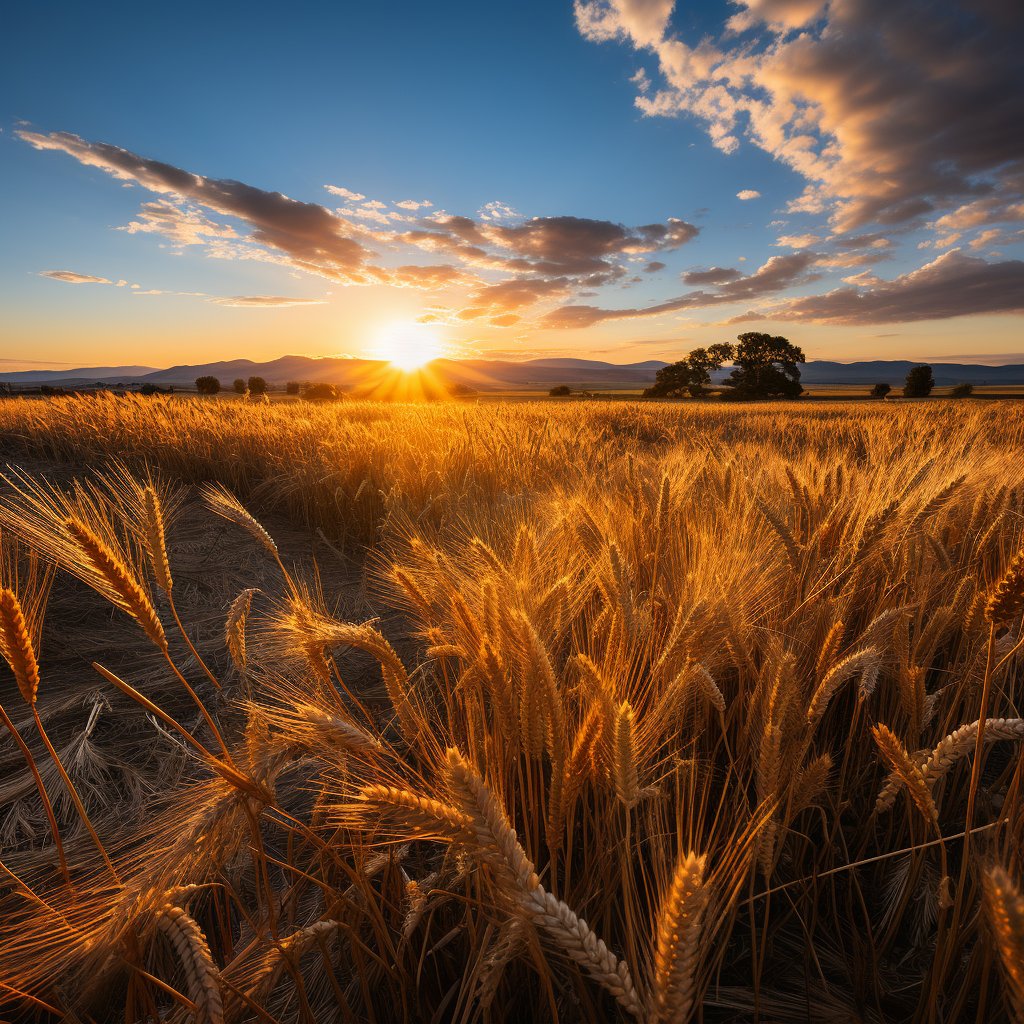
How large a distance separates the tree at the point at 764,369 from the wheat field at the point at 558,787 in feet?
164

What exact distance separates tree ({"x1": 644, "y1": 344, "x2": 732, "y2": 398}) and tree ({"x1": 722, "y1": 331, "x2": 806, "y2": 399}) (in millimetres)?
1640

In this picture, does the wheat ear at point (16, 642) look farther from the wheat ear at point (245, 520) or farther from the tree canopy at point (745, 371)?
the tree canopy at point (745, 371)

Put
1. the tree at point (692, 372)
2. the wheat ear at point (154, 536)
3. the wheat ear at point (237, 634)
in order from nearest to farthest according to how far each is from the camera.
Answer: the wheat ear at point (154, 536)
the wheat ear at point (237, 634)
the tree at point (692, 372)

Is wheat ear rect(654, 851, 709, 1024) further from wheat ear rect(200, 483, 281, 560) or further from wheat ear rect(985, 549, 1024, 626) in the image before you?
wheat ear rect(200, 483, 281, 560)

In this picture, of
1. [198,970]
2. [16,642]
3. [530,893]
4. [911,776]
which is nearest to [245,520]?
[16,642]

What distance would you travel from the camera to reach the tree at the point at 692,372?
5155 cm

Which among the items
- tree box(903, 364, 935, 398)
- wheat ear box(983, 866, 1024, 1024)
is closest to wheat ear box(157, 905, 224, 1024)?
wheat ear box(983, 866, 1024, 1024)

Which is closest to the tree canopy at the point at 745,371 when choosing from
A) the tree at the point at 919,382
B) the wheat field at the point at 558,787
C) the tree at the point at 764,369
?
the tree at the point at 764,369

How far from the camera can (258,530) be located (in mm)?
1538

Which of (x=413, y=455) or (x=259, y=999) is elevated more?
(x=413, y=455)

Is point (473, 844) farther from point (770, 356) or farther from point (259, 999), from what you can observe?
point (770, 356)

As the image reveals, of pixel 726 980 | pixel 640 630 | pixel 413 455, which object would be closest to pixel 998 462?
pixel 640 630

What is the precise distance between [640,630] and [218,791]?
913 mm

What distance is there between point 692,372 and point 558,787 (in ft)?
A: 186
